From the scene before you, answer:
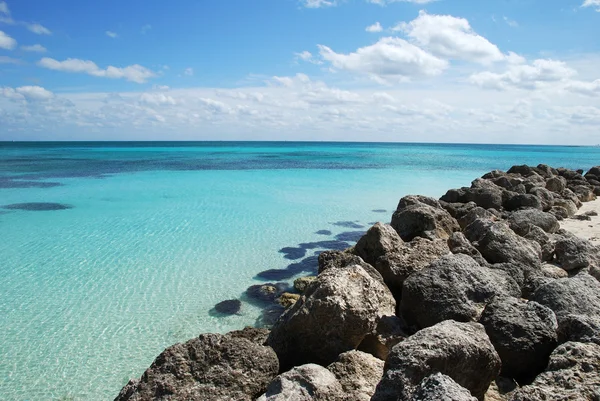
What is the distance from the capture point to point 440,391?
3012 mm

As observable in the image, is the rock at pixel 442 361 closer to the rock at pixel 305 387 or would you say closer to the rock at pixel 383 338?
the rock at pixel 305 387

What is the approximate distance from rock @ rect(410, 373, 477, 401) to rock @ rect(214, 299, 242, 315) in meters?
5.72

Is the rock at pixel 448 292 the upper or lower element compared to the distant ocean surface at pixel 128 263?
upper

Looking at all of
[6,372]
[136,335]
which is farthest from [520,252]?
[6,372]

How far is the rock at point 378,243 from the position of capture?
7555 millimetres

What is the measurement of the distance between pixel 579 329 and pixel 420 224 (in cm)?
483

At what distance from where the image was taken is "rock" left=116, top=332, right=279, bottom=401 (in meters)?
3.98

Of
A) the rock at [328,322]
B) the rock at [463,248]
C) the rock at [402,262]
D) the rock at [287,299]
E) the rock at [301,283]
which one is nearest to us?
the rock at [328,322]

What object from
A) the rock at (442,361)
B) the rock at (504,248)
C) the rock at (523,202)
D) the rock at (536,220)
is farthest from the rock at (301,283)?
the rock at (523,202)

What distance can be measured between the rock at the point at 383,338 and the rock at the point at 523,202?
34.3 feet

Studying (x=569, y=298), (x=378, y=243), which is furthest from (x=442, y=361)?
(x=378, y=243)

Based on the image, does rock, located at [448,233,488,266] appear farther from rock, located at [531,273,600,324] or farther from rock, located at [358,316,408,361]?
rock, located at [358,316,408,361]

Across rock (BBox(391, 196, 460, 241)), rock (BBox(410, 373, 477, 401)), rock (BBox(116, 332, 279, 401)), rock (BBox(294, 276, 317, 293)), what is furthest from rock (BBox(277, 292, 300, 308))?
rock (BBox(410, 373, 477, 401))

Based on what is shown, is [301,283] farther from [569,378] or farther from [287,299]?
[569,378]
